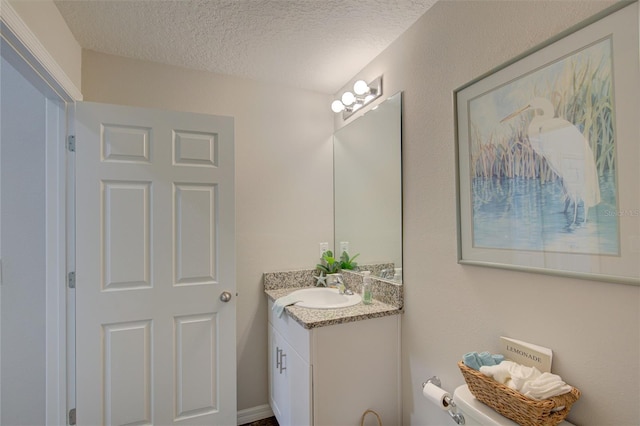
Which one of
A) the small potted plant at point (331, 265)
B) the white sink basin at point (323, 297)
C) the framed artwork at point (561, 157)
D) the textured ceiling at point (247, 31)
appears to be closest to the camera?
the framed artwork at point (561, 157)

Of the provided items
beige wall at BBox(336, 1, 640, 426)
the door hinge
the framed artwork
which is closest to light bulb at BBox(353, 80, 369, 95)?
beige wall at BBox(336, 1, 640, 426)

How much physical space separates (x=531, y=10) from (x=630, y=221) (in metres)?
0.78

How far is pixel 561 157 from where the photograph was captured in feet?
3.17

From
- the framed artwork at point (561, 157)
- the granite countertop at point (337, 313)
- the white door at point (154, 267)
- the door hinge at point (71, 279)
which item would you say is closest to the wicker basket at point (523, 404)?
the framed artwork at point (561, 157)

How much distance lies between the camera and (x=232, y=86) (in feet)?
7.10

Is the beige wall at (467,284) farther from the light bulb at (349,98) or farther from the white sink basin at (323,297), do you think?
the white sink basin at (323,297)

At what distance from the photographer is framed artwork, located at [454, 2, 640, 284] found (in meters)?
0.83

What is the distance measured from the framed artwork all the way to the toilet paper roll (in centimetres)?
56

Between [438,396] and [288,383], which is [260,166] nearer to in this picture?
[288,383]

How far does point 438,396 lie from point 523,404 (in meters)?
0.46

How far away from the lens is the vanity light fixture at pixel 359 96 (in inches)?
76.0

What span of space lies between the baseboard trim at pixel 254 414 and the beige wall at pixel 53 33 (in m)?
2.25

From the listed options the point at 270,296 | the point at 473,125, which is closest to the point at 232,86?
the point at 270,296

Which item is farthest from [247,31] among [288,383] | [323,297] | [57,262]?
[288,383]
